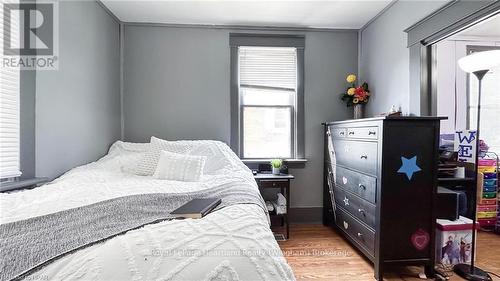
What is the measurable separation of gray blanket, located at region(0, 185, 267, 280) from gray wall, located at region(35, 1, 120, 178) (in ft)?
3.45

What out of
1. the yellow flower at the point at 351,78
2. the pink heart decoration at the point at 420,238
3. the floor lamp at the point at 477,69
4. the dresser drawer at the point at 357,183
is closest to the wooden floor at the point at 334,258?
the floor lamp at the point at 477,69

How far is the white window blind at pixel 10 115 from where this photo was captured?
1.56 metres

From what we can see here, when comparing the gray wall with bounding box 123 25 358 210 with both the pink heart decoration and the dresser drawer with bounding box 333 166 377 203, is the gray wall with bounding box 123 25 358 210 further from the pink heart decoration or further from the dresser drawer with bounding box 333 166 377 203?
the pink heart decoration

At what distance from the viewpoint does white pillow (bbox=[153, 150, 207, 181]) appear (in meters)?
2.02

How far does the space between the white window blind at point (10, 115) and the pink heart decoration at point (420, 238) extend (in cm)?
279

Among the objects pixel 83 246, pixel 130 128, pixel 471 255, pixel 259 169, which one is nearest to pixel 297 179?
pixel 259 169

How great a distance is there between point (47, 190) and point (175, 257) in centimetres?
120

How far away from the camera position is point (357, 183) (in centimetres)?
217

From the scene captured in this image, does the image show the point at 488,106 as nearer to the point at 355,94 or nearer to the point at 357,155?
the point at 355,94

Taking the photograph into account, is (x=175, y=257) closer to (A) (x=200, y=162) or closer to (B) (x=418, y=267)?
(A) (x=200, y=162)

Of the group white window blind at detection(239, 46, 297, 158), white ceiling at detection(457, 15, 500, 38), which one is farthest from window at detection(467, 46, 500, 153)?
white window blind at detection(239, 46, 297, 158)

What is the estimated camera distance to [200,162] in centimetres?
213

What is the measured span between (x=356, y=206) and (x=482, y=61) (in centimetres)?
142

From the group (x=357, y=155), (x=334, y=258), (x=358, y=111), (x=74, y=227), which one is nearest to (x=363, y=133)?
(x=357, y=155)
